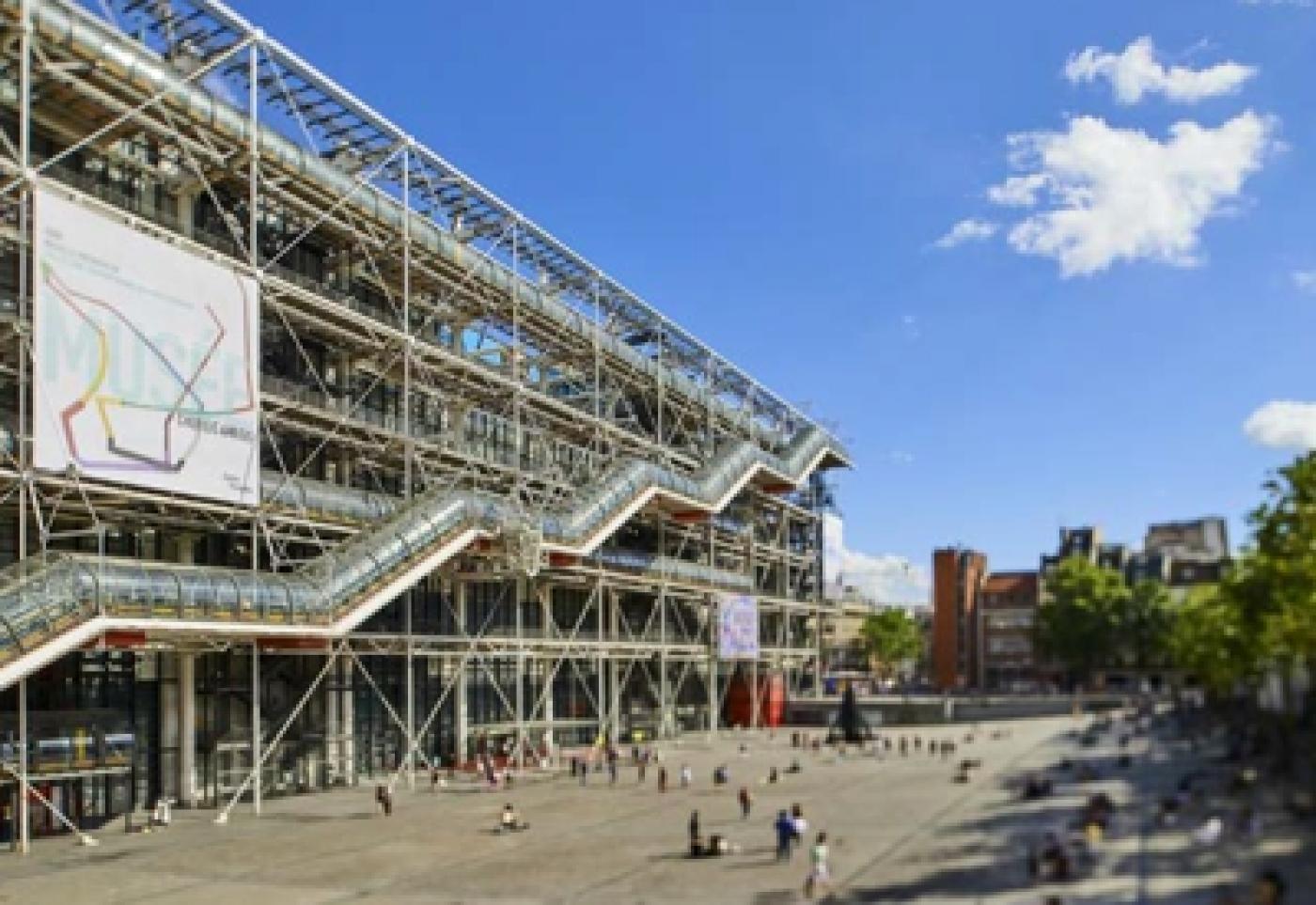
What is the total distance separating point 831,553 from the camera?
276ft

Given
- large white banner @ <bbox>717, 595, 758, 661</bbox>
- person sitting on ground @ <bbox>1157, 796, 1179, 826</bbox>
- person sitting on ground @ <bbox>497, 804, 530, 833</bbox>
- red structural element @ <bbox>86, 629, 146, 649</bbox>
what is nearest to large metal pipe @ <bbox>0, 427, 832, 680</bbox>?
red structural element @ <bbox>86, 629, 146, 649</bbox>

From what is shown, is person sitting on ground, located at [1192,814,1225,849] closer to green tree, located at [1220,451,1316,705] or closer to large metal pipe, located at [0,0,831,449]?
green tree, located at [1220,451,1316,705]

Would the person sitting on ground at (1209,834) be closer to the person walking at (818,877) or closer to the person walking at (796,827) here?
the person walking at (818,877)

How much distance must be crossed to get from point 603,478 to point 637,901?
28196 mm

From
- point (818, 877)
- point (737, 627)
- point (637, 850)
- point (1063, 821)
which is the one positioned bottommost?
point (637, 850)

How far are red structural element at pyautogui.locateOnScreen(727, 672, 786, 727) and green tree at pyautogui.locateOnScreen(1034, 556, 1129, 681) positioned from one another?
119 ft

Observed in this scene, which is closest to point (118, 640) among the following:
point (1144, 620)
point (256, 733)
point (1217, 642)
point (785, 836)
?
point (256, 733)

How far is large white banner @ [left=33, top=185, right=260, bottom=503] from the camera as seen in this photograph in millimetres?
27906

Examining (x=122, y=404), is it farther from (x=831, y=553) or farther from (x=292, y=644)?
(x=831, y=553)

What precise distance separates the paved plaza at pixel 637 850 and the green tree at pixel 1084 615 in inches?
2412

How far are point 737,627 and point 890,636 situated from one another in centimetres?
5645

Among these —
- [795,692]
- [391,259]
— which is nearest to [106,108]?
[391,259]

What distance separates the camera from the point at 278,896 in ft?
72.7

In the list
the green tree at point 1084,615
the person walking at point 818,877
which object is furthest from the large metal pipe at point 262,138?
the green tree at point 1084,615
